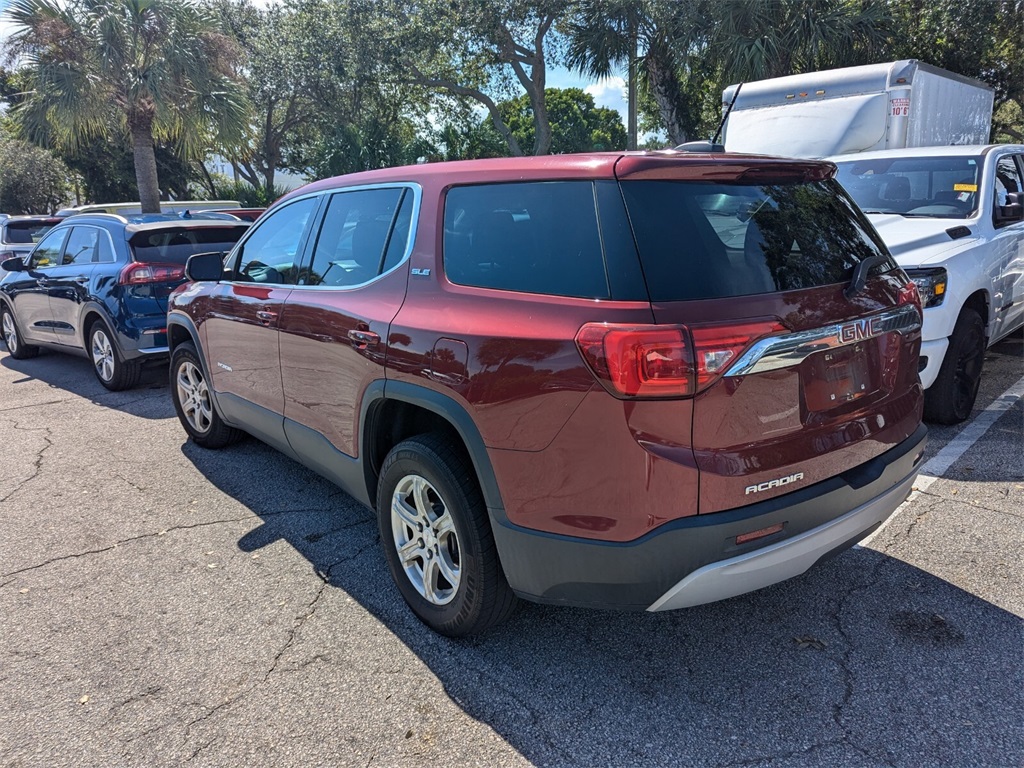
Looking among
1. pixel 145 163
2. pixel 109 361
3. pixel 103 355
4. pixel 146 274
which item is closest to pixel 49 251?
pixel 103 355

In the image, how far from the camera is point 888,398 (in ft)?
9.24

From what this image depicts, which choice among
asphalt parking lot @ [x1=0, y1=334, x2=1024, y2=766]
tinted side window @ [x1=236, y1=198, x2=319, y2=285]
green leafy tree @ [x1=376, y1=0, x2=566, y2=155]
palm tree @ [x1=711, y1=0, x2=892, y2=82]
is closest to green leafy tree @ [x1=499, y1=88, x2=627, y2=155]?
green leafy tree @ [x1=376, y1=0, x2=566, y2=155]

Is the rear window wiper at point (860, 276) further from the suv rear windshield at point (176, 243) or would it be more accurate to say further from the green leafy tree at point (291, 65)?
the green leafy tree at point (291, 65)

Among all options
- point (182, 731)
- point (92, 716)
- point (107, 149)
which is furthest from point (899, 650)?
point (107, 149)

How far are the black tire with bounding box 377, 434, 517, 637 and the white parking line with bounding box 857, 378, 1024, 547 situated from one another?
2035 mm

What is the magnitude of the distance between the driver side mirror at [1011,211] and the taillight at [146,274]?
6.95m

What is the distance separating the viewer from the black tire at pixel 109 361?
23.2 feet

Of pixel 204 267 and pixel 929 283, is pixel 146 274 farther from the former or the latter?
pixel 929 283

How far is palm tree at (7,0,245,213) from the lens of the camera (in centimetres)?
1202

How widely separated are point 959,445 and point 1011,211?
6.43 ft

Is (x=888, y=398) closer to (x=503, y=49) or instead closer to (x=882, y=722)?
(x=882, y=722)

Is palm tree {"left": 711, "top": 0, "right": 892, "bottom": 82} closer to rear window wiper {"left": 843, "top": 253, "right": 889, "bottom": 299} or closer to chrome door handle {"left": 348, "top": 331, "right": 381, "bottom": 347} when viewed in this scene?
rear window wiper {"left": 843, "top": 253, "right": 889, "bottom": 299}

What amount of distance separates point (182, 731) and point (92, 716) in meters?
0.37

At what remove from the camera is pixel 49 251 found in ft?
27.2
